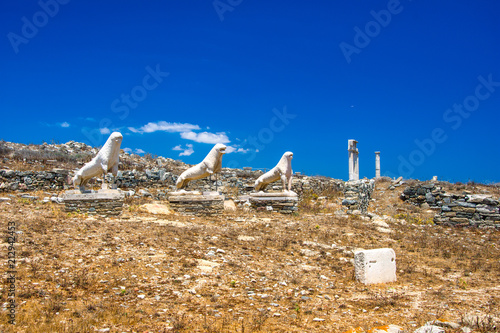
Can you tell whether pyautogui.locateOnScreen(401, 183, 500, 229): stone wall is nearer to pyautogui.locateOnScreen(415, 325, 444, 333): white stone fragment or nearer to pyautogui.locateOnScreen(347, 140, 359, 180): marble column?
pyautogui.locateOnScreen(347, 140, 359, 180): marble column

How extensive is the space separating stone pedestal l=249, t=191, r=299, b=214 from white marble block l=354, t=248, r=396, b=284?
661 centimetres

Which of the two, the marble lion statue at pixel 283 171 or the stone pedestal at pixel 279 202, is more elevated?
the marble lion statue at pixel 283 171

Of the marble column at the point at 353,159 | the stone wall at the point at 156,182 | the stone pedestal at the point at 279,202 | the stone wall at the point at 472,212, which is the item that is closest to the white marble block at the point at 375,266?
the stone pedestal at the point at 279,202

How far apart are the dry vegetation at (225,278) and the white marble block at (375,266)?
0.17m

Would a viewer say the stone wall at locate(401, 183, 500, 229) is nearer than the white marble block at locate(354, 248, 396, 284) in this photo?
No

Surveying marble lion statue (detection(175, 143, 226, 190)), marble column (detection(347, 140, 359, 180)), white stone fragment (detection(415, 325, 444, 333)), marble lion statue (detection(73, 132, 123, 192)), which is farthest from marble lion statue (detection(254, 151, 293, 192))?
marble column (detection(347, 140, 359, 180))

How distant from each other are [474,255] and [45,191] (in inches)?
617

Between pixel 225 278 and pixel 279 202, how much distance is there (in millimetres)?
7191

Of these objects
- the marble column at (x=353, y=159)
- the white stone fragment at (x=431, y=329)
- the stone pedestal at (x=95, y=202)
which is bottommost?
the white stone fragment at (x=431, y=329)

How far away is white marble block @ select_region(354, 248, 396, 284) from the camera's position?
221 inches

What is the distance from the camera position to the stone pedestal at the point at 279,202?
1240cm

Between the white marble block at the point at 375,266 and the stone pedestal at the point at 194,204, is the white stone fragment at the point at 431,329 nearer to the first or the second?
the white marble block at the point at 375,266

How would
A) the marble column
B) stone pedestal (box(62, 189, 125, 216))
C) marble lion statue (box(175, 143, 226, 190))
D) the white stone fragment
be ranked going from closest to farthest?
the white stone fragment < stone pedestal (box(62, 189, 125, 216)) < marble lion statue (box(175, 143, 226, 190)) < the marble column

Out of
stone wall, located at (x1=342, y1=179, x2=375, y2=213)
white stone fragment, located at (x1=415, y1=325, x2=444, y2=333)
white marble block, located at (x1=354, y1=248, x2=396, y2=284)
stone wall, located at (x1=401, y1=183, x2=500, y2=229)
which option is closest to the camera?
white stone fragment, located at (x1=415, y1=325, x2=444, y2=333)
